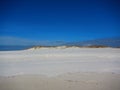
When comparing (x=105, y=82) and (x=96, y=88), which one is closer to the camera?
(x=96, y=88)

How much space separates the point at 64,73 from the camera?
3.50 meters

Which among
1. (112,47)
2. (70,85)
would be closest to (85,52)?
(112,47)

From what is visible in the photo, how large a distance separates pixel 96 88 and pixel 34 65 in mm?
1759

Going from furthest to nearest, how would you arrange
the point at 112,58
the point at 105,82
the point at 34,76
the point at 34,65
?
the point at 112,58 < the point at 34,65 < the point at 34,76 < the point at 105,82

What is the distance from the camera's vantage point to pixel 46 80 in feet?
Result: 9.87

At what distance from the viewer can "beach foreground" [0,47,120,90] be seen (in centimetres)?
274

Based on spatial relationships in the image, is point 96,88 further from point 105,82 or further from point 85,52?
point 85,52

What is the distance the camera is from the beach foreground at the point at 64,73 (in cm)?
274

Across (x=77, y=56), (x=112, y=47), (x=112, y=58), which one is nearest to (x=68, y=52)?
(x=77, y=56)

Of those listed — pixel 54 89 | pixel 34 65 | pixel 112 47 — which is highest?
pixel 112 47

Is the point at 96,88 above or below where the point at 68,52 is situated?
below

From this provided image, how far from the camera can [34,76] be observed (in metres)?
3.25

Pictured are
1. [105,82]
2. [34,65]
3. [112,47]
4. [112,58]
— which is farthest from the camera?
[112,58]

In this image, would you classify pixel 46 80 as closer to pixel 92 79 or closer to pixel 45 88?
pixel 45 88
